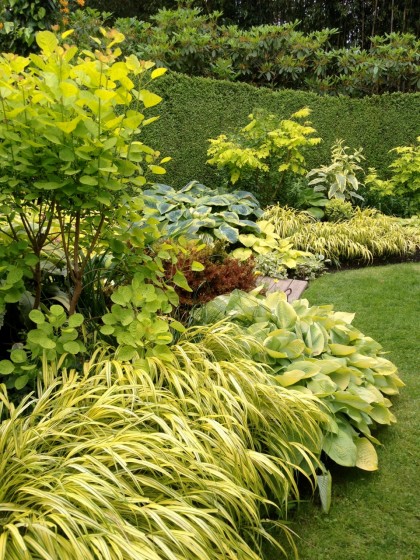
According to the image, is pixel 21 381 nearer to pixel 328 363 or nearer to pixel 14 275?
pixel 14 275

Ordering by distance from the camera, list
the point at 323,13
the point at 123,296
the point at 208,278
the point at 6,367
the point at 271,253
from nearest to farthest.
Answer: the point at 6,367 < the point at 123,296 < the point at 208,278 < the point at 271,253 < the point at 323,13

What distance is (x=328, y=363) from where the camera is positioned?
2803mm

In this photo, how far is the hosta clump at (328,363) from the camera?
102 inches

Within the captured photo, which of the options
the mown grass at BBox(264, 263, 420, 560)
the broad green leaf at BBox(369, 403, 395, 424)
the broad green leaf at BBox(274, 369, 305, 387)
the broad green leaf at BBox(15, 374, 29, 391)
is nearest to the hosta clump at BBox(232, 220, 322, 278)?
the mown grass at BBox(264, 263, 420, 560)

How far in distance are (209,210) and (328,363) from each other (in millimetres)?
3027

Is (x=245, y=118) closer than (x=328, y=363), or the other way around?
(x=328, y=363)

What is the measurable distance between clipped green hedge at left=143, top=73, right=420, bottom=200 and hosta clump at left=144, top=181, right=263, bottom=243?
1.34 meters

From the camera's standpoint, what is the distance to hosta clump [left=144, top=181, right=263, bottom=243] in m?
5.33

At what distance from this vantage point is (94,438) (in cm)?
192

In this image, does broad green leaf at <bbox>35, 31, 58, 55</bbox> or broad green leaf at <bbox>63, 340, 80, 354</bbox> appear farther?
broad green leaf at <bbox>63, 340, 80, 354</bbox>

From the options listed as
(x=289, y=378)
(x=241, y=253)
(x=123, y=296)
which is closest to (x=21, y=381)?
(x=123, y=296)

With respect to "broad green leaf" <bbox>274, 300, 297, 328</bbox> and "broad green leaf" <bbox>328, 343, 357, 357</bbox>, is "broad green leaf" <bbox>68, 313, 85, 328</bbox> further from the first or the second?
"broad green leaf" <bbox>328, 343, 357, 357</bbox>

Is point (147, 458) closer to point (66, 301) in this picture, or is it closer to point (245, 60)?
point (66, 301)

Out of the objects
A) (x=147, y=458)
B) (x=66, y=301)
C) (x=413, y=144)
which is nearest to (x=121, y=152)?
(x=66, y=301)
